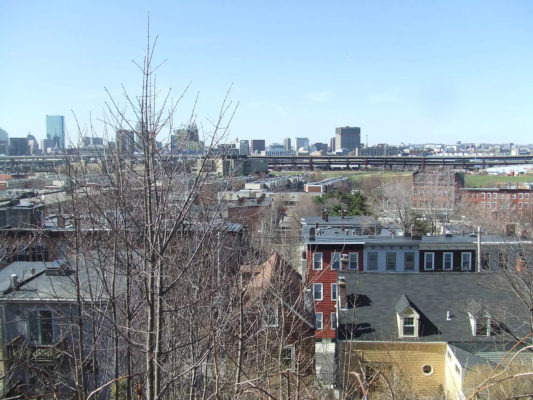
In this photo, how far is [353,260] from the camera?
19422 millimetres

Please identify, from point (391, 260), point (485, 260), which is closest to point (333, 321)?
point (391, 260)

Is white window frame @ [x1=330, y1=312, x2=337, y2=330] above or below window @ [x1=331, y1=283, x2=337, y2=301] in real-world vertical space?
below

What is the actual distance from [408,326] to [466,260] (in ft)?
28.9

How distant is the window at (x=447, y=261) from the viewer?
64.8 ft

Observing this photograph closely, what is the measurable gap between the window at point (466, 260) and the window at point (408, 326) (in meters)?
8.66

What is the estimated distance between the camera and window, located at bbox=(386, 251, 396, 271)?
64.3 ft

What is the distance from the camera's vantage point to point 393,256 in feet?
64.4

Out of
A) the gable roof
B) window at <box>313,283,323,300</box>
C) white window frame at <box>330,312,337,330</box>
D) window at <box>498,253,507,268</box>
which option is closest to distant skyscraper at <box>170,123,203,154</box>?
the gable roof

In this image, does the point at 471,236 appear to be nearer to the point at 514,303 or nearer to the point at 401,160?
the point at 514,303

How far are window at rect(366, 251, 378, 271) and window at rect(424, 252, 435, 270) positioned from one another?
1930mm

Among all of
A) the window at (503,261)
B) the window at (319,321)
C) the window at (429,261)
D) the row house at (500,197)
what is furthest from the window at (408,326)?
the row house at (500,197)

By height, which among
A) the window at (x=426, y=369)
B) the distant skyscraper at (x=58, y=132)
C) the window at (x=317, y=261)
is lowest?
the window at (x=426, y=369)

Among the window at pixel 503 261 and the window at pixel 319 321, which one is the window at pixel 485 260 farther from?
the window at pixel 319 321

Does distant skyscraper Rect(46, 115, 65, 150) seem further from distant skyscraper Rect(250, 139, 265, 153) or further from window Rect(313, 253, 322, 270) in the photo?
distant skyscraper Rect(250, 139, 265, 153)
